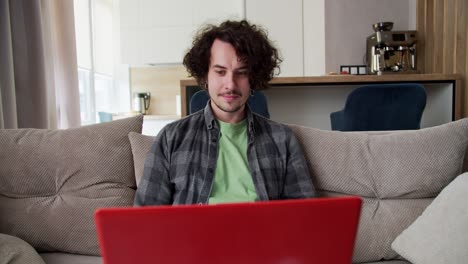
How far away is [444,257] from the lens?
109 centimetres

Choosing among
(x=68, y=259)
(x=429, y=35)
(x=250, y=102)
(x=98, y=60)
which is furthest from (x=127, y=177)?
(x=98, y=60)

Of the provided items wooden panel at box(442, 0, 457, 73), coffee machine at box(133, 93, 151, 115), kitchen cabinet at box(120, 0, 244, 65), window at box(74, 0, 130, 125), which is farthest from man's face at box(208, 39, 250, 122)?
coffee machine at box(133, 93, 151, 115)

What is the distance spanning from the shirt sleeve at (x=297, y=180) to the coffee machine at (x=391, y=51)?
7.51 ft

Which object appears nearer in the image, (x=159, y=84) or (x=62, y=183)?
(x=62, y=183)

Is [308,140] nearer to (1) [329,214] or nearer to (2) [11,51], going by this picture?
(1) [329,214]

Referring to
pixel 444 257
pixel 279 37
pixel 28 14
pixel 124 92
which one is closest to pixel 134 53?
pixel 124 92

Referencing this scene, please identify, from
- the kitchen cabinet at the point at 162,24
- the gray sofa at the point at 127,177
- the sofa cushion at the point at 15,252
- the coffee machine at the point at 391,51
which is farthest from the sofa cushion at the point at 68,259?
the kitchen cabinet at the point at 162,24

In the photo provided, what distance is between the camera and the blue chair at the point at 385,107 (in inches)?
85.6

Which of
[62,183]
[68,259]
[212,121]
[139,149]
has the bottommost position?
[68,259]

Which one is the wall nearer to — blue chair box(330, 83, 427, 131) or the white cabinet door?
the white cabinet door

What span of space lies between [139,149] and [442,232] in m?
1.00

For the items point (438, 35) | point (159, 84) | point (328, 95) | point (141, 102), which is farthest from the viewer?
point (159, 84)

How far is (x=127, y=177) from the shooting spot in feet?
4.61

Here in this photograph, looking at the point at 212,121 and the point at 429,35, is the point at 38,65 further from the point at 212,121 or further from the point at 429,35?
the point at 429,35
